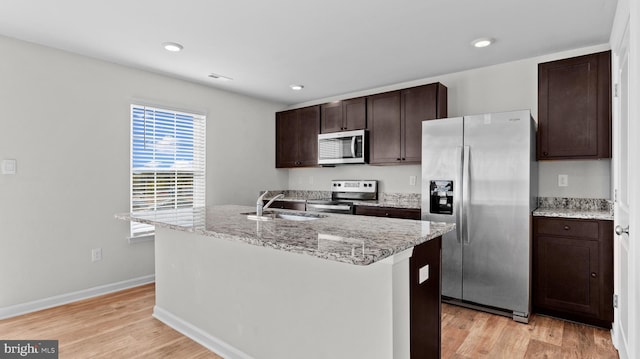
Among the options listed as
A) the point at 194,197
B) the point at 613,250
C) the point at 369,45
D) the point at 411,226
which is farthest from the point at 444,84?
the point at 194,197

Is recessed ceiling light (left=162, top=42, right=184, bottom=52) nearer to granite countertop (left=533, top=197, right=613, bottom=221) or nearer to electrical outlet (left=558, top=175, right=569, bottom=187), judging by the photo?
granite countertop (left=533, top=197, right=613, bottom=221)

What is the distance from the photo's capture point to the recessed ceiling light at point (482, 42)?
292 centimetres

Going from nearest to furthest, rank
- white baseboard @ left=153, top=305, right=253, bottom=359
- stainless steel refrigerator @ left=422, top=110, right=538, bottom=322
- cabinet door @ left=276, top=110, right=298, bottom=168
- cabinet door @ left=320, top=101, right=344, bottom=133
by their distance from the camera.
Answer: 1. white baseboard @ left=153, top=305, right=253, bottom=359
2. stainless steel refrigerator @ left=422, top=110, right=538, bottom=322
3. cabinet door @ left=320, top=101, right=344, bottom=133
4. cabinet door @ left=276, top=110, right=298, bottom=168

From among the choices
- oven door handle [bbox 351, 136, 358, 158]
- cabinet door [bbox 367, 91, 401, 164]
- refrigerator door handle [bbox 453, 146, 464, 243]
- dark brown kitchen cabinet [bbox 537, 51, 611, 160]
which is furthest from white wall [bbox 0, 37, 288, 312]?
dark brown kitchen cabinet [bbox 537, 51, 611, 160]

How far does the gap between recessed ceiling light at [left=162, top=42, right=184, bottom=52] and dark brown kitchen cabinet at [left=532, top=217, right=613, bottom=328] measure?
3452 millimetres

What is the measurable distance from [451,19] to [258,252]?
7.11ft

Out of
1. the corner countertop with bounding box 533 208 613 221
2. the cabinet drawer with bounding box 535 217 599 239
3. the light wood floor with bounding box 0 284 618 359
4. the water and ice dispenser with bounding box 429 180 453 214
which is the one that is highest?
the water and ice dispenser with bounding box 429 180 453 214

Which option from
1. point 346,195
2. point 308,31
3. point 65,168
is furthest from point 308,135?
point 65,168

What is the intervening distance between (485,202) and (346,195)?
2060 millimetres

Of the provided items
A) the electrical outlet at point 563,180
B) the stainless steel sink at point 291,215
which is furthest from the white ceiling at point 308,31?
the stainless steel sink at point 291,215

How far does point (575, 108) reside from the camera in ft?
9.77

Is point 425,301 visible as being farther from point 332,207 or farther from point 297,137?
point 297,137

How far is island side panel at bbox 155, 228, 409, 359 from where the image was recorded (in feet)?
5.23

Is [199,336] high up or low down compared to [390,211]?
down
